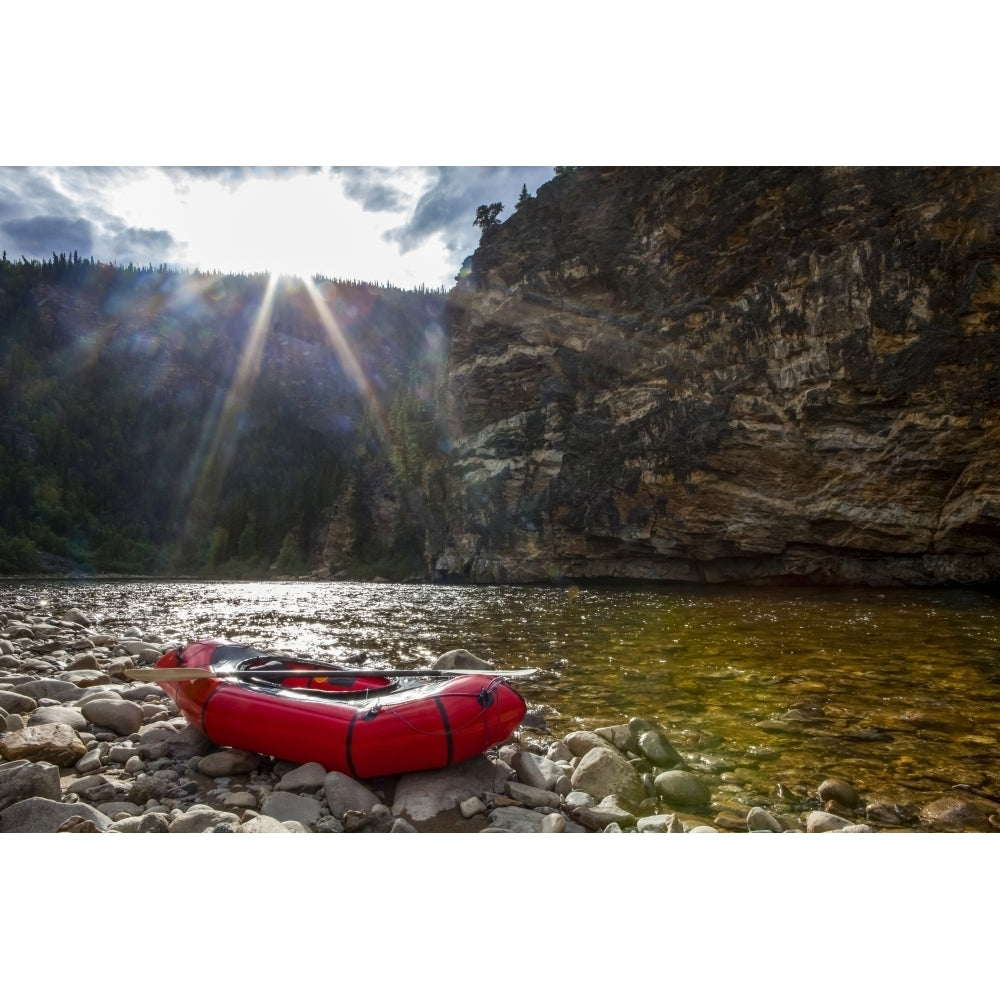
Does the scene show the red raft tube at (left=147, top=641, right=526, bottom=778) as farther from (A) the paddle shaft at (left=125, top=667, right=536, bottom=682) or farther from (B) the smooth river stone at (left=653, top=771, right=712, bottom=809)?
(B) the smooth river stone at (left=653, top=771, right=712, bottom=809)

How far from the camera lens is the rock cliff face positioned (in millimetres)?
16156

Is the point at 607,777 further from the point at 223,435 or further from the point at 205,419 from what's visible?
the point at 205,419

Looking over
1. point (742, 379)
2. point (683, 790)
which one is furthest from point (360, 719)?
point (742, 379)

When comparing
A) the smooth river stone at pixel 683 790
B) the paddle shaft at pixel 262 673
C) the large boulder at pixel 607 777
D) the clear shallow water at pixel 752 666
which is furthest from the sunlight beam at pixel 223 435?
the smooth river stone at pixel 683 790

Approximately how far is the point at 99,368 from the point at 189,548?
36.1 metres

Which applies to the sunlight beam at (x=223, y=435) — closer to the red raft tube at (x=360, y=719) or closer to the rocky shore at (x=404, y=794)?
the rocky shore at (x=404, y=794)

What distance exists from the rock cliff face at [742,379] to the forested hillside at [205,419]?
1493 centimetres

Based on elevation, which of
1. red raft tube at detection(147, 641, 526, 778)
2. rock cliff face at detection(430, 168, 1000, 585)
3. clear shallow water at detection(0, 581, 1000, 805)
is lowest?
clear shallow water at detection(0, 581, 1000, 805)

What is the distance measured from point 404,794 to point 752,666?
16.3 ft

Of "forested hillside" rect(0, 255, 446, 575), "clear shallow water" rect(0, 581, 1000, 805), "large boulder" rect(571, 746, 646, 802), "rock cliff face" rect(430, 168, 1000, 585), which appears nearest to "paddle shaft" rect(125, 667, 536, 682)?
"large boulder" rect(571, 746, 646, 802)

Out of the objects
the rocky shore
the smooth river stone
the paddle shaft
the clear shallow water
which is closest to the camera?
the rocky shore

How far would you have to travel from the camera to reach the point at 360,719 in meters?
3.60

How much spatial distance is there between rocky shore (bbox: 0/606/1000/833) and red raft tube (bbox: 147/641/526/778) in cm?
12

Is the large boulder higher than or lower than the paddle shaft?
lower
